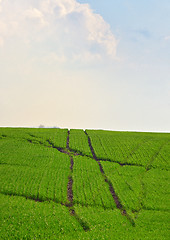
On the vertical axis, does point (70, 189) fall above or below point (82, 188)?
below

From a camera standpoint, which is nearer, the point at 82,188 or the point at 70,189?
the point at 70,189

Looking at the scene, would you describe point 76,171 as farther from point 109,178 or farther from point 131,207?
point 131,207

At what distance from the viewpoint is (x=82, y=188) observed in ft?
109

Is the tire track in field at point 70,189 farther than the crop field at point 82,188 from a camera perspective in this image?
Yes

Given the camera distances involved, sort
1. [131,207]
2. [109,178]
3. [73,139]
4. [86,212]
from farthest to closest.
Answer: [73,139]
[109,178]
[131,207]
[86,212]

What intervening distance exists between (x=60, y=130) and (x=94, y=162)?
23.3 metres

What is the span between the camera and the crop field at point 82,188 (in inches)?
961

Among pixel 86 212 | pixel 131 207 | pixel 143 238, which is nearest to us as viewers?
pixel 143 238

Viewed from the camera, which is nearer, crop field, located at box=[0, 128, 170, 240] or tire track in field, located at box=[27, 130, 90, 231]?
crop field, located at box=[0, 128, 170, 240]

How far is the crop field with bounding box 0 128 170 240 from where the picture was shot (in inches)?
961

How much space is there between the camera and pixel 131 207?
30.1 meters

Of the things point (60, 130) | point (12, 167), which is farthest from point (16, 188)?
point (60, 130)

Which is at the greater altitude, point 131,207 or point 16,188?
point 16,188

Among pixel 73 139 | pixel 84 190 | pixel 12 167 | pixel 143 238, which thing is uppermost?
pixel 73 139
